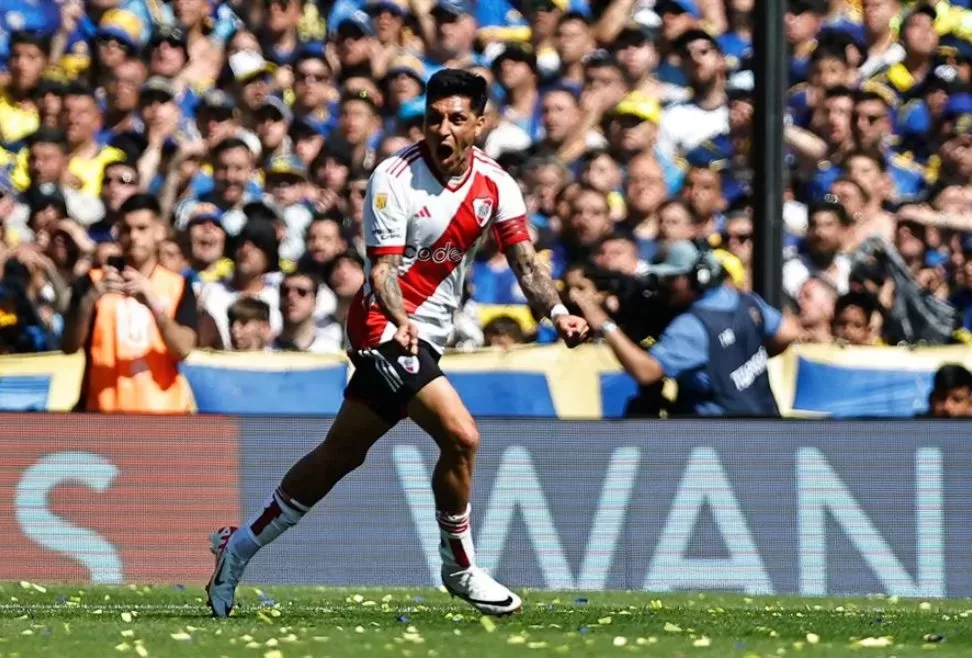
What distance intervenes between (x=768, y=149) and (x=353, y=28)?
12.8ft

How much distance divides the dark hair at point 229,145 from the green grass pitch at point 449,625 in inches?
152

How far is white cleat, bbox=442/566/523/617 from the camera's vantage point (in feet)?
24.1

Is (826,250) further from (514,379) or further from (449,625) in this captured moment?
(449,625)

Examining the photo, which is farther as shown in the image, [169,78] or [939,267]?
[169,78]

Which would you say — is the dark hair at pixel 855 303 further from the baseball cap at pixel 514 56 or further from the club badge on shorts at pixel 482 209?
the club badge on shorts at pixel 482 209

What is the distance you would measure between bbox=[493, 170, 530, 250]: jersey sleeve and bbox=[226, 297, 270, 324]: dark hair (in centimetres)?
378

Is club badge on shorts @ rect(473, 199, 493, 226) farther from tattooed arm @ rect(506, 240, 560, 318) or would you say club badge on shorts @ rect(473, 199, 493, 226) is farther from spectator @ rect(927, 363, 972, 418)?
spectator @ rect(927, 363, 972, 418)

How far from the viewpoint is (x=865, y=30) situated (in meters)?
13.4

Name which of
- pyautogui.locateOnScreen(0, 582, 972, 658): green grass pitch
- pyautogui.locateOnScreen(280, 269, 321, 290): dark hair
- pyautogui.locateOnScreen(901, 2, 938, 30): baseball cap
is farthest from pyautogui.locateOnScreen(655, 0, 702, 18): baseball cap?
pyautogui.locateOnScreen(0, 582, 972, 658): green grass pitch

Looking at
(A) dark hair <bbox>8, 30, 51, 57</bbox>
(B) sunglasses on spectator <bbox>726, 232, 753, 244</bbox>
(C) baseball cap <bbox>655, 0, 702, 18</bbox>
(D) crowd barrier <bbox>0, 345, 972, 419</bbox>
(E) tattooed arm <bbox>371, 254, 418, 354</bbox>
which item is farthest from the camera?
(C) baseball cap <bbox>655, 0, 702, 18</bbox>

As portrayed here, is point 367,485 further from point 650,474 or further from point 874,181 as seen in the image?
point 874,181

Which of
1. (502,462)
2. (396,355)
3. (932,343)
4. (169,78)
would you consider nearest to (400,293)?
(396,355)

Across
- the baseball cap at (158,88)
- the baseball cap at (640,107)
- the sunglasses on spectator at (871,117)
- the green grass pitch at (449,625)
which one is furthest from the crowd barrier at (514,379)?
the baseball cap at (158,88)

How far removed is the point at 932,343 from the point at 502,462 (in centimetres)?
343
